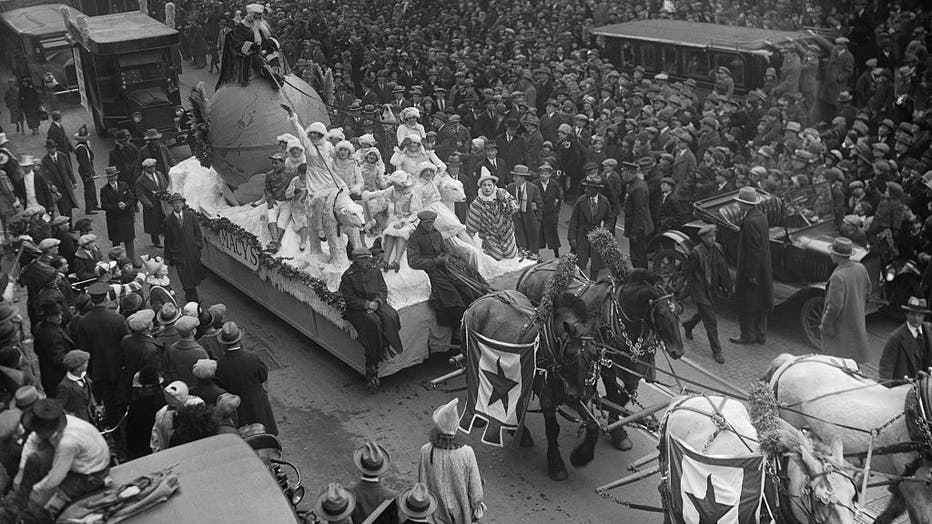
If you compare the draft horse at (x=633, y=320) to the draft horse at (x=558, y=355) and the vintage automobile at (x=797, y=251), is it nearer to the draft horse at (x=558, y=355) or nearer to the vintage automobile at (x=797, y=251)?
the draft horse at (x=558, y=355)

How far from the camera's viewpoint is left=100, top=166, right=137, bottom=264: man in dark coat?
14469 mm

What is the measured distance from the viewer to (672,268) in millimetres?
12883

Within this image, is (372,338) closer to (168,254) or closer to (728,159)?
(168,254)

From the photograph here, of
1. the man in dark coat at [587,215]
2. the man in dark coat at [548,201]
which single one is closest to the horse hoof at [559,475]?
the man in dark coat at [587,215]

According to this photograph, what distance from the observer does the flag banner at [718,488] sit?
6516 mm

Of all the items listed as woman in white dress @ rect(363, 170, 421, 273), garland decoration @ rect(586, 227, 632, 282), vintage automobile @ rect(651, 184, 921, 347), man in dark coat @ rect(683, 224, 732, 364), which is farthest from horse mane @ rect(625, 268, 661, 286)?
woman in white dress @ rect(363, 170, 421, 273)

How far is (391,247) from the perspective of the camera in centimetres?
1156

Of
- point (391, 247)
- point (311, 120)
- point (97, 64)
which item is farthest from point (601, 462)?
point (97, 64)

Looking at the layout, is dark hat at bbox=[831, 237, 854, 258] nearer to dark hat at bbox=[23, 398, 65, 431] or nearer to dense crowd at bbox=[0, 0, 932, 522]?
dense crowd at bbox=[0, 0, 932, 522]

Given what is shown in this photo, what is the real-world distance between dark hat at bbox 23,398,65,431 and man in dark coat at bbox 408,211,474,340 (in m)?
5.26

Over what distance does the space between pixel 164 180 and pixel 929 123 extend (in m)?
12.1

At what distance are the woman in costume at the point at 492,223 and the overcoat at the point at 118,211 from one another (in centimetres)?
589

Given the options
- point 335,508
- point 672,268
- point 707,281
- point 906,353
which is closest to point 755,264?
point 707,281

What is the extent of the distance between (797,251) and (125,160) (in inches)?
434
